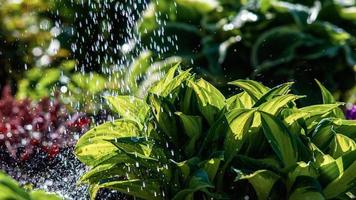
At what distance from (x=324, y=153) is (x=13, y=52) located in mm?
3909

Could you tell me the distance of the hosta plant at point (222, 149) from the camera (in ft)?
7.43

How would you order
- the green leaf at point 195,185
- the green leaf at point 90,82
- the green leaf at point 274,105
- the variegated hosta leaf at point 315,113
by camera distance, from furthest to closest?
1. the green leaf at point 90,82
2. the variegated hosta leaf at point 315,113
3. the green leaf at point 274,105
4. the green leaf at point 195,185

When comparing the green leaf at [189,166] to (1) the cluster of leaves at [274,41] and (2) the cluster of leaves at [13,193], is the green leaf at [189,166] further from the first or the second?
(1) the cluster of leaves at [274,41]

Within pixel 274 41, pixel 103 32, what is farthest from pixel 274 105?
pixel 103 32

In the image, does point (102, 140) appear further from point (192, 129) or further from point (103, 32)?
point (103, 32)

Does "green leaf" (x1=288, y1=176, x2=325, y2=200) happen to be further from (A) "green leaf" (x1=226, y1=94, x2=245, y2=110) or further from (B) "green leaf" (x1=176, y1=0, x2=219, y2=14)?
(B) "green leaf" (x1=176, y1=0, x2=219, y2=14)

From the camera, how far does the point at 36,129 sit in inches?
132

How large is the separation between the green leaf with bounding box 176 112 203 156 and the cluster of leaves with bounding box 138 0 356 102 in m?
3.01

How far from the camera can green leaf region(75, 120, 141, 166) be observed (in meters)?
2.49

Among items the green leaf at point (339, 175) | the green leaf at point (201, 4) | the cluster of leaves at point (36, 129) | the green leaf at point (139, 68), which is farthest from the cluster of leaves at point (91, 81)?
the green leaf at point (339, 175)

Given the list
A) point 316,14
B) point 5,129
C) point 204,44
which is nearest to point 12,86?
point 204,44

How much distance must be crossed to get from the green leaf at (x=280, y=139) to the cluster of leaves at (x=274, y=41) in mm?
3093

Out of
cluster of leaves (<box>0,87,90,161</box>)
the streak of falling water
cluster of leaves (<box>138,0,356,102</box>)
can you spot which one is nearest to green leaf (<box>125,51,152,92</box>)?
cluster of leaves (<box>138,0,356,102</box>)

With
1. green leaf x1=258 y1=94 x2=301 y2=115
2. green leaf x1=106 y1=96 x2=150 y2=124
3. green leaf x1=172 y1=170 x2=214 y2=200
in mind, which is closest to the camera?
green leaf x1=172 y1=170 x2=214 y2=200
